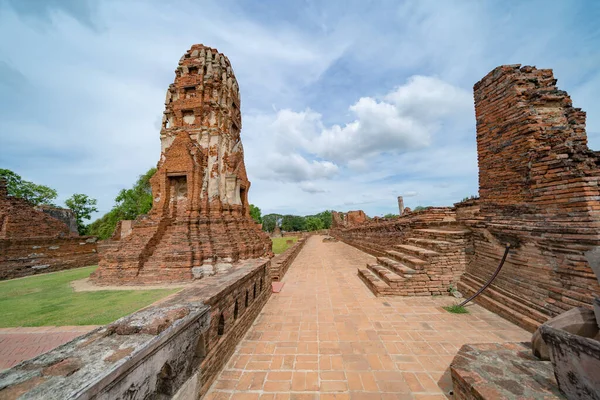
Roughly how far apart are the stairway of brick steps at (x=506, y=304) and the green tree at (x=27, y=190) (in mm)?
36217

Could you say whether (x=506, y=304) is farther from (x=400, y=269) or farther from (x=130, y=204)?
(x=130, y=204)

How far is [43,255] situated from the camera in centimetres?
979

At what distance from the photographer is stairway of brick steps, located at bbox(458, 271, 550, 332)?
3.58 meters

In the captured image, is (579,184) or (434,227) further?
(434,227)

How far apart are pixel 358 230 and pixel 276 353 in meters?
15.8

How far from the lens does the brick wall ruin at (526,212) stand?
3.43m

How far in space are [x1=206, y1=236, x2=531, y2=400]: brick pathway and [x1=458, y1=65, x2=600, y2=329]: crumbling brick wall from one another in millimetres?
815

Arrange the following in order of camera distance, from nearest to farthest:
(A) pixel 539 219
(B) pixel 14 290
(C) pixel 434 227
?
(A) pixel 539 219 → (B) pixel 14 290 → (C) pixel 434 227

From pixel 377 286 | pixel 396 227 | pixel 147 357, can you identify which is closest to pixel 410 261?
pixel 377 286

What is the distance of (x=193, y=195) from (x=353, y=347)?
26.3ft

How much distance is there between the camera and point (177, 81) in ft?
34.1

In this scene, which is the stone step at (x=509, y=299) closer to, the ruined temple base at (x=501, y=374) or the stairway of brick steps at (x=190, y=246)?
the ruined temple base at (x=501, y=374)

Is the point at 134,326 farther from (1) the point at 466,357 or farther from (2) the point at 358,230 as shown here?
(2) the point at 358,230

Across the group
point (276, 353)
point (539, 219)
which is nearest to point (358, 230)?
point (539, 219)
